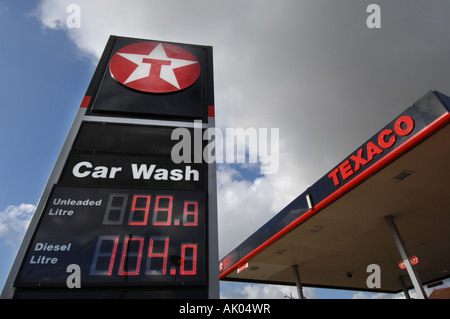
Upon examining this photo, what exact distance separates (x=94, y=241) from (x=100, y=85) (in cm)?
313

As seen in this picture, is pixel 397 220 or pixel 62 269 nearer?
pixel 62 269

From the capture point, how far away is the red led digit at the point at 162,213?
3027 millimetres

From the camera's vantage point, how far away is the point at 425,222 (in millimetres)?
10625

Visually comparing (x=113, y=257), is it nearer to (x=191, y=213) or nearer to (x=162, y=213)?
(x=162, y=213)

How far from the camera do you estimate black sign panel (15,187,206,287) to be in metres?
2.64

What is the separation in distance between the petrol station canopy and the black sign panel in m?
5.53

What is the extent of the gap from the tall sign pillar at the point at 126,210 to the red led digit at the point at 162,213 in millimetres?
11

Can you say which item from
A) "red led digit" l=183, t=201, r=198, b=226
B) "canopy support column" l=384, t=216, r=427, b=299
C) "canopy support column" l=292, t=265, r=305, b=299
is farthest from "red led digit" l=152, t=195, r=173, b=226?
"canopy support column" l=292, t=265, r=305, b=299

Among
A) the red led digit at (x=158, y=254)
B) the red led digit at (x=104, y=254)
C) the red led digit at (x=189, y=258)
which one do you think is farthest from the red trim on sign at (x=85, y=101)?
the red led digit at (x=189, y=258)

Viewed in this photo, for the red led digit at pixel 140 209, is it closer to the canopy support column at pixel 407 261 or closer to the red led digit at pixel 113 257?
the red led digit at pixel 113 257

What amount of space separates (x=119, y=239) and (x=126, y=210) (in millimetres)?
359
